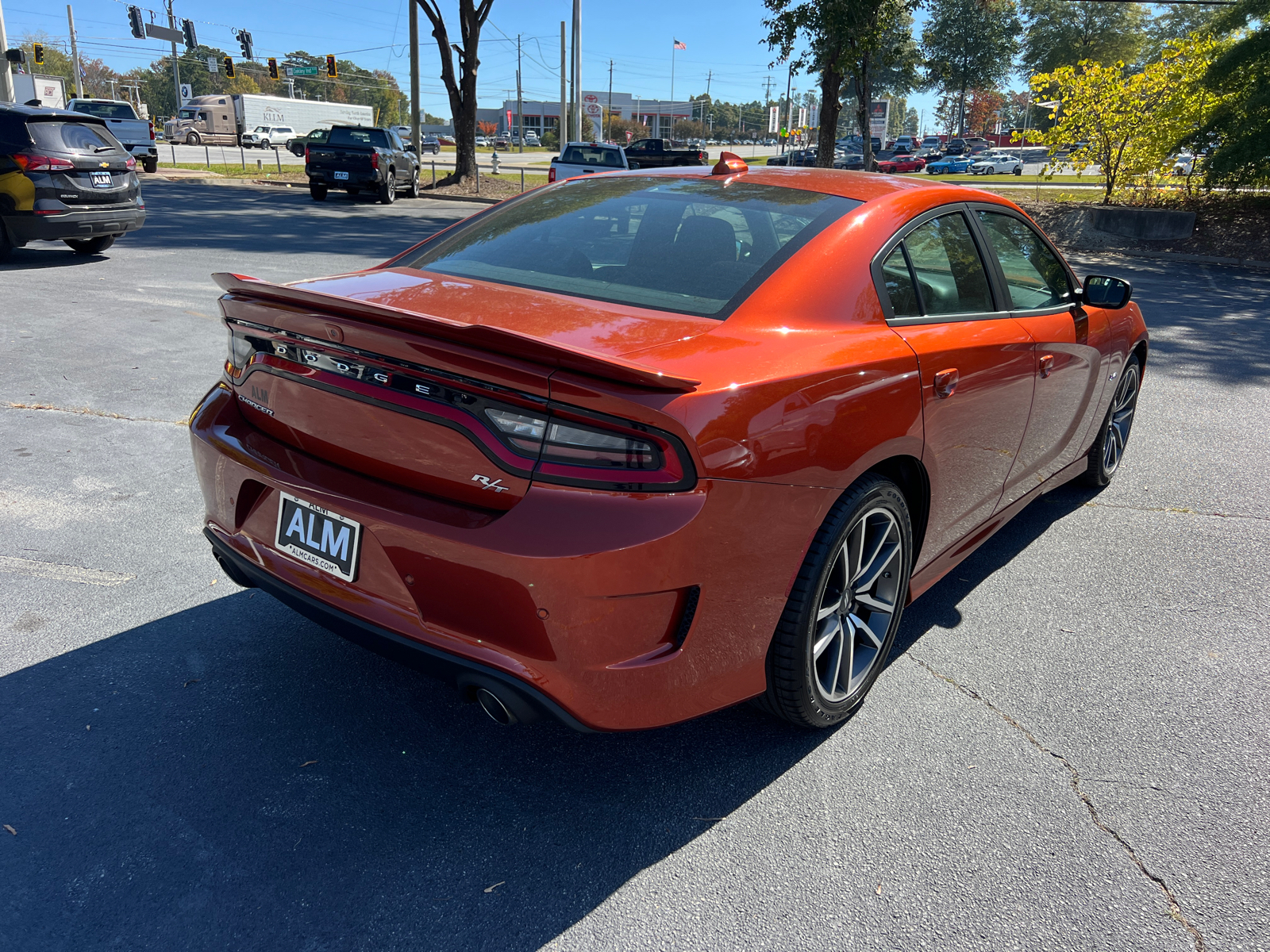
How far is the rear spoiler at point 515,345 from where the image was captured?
1926 mm

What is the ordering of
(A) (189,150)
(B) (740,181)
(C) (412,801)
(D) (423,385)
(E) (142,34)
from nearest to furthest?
(D) (423,385) → (C) (412,801) → (B) (740,181) → (E) (142,34) → (A) (189,150)

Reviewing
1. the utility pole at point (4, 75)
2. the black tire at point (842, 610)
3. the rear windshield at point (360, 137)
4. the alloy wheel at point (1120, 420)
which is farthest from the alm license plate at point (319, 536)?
the utility pole at point (4, 75)

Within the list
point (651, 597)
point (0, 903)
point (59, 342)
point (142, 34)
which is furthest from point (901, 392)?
point (142, 34)

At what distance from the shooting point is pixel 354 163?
21359 millimetres

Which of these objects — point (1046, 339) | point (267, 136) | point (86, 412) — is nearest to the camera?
point (1046, 339)

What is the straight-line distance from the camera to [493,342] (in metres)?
2.00

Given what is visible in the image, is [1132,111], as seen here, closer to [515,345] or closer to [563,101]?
[515,345]

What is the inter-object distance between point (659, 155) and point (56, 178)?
3454 centimetres

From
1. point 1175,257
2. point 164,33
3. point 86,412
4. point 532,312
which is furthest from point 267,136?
point 532,312

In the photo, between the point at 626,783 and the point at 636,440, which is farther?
the point at 626,783

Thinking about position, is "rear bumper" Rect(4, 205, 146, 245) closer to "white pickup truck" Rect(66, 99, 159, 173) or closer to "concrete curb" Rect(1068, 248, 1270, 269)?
"concrete curb" Rect(1068, 248, 1270, 269)

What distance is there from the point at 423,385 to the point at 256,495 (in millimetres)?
697

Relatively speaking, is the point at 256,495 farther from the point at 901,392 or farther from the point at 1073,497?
the point at 1073,497

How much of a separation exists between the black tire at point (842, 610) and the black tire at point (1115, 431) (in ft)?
7.56
